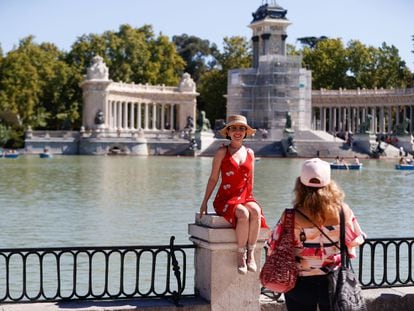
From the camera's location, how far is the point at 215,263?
8953 millimetres

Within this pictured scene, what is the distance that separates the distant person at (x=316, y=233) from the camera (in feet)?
23.8

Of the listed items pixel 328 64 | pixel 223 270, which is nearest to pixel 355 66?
pixel 328 64

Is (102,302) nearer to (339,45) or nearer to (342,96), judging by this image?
(342,96)

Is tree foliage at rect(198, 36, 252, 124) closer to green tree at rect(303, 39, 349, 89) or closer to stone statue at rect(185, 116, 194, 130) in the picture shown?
green tree at rect(303, 39, 349, 89)

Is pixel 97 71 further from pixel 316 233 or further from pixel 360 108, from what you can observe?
pixel 316 233

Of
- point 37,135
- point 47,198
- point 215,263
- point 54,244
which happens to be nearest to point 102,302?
point 215,263

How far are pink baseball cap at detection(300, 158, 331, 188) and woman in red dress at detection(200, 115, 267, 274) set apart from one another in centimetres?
146

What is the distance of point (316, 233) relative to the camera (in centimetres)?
731

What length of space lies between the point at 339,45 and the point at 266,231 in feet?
338

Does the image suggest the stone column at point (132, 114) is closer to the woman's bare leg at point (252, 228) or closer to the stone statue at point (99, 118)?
the stone statue at point (99, 118)

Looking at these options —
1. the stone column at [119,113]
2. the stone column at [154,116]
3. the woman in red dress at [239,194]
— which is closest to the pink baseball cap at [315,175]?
the woman in red dress at [239,194]

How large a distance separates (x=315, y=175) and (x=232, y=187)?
5.72ft

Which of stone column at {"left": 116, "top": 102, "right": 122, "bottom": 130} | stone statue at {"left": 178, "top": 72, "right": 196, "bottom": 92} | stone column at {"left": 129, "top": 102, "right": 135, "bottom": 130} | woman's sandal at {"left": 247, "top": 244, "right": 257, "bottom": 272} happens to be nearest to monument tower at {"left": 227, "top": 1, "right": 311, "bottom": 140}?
stone statue at {"left": 178, "top": 72, "right": 196, "bottom": 92}

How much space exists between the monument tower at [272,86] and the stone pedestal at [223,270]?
274 feet
